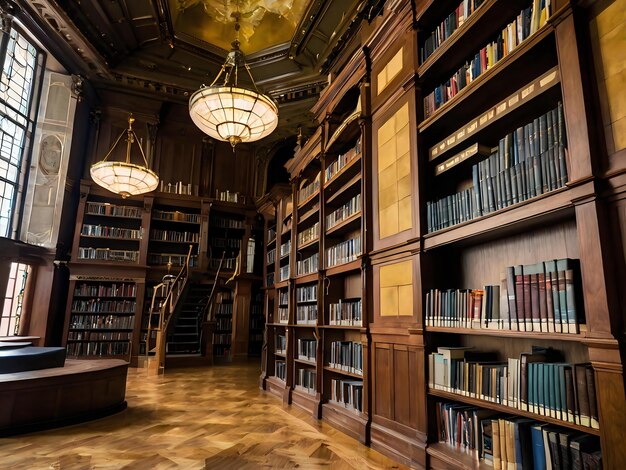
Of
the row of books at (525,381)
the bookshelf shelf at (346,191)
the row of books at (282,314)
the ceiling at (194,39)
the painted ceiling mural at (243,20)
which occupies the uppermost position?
the painted ceiling mural at (243,20)

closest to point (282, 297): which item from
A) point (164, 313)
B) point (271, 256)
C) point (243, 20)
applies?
point (271, 256)

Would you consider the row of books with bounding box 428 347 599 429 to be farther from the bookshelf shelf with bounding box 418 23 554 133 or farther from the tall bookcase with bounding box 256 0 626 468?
the bookshelf shelf with bounding box 418 23 554 133

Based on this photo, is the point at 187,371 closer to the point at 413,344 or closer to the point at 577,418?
the point at 413,344

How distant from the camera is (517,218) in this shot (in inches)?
81.1

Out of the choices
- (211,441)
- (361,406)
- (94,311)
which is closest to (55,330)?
(94,311)

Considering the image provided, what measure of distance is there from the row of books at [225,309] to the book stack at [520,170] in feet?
26.3

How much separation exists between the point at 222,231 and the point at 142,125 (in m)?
3.42

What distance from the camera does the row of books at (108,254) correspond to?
27.7ft

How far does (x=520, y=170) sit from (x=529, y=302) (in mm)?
698

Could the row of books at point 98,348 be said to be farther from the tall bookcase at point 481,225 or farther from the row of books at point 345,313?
the row of books at point 345,313

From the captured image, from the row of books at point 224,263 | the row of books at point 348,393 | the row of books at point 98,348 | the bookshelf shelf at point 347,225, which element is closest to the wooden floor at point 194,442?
the row of books at point 348,393

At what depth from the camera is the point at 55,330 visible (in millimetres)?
8023

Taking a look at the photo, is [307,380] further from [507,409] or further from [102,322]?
[102,322]

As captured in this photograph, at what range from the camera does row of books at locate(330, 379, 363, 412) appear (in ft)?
11.9
